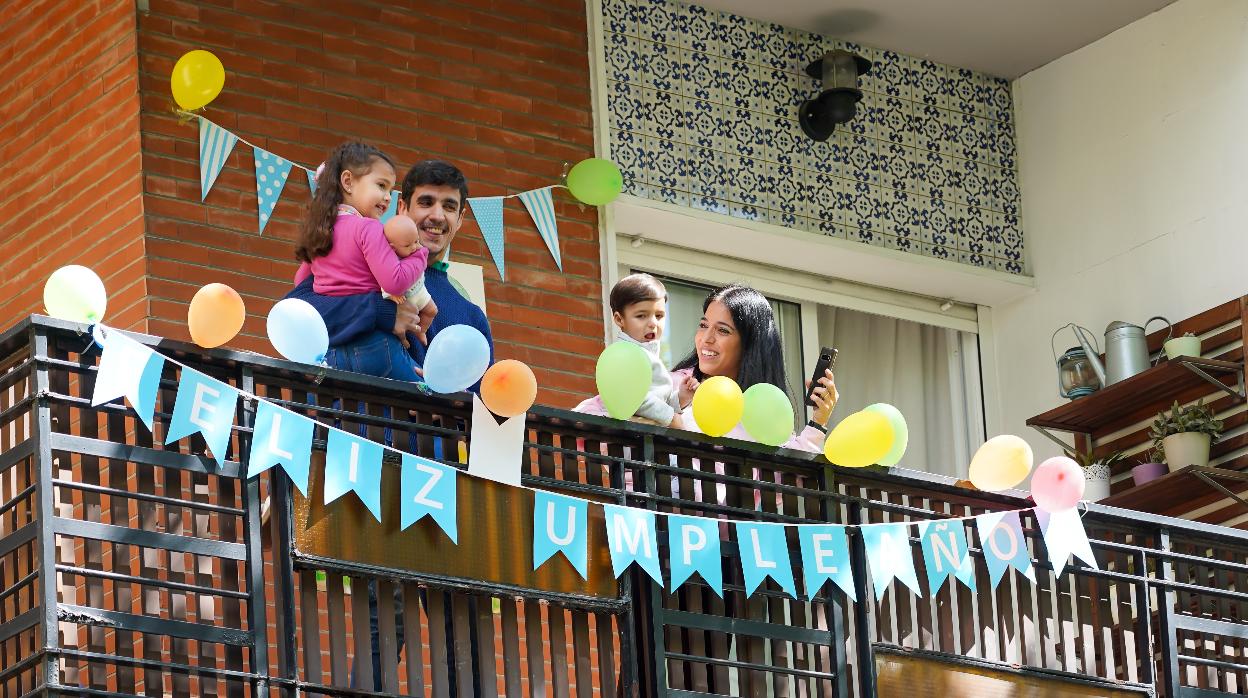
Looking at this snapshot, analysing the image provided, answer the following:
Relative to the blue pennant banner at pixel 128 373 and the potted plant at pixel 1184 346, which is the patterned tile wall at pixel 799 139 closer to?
the potted plant at pixel 1184 346

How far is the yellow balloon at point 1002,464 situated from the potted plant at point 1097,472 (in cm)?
286

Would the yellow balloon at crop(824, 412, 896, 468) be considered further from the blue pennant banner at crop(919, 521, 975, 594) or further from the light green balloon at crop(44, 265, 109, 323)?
the light green balloon at crop(44, 265, 109, 323)

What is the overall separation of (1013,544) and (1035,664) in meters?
0.41

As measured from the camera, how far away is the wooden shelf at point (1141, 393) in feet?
30.4

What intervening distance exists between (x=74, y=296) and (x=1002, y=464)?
2.81 metres

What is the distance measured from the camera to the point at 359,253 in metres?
6.06

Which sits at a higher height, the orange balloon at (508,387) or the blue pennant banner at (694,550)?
the orange balloon at (508,387)

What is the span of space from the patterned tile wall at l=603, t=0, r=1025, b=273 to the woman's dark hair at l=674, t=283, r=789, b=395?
2235mm

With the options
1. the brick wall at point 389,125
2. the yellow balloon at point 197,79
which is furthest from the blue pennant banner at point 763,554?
the yellow balloon at point 197,79

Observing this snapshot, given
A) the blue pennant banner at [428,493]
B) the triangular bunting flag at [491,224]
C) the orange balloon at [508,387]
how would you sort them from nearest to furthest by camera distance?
the blue pennant banner at [428,493]
the orange balloon at [508,387]
the triangular bunting flag at [491,224]

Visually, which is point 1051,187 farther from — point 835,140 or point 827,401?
point 827,401

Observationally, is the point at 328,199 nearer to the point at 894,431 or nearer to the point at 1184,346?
the point at 894,431

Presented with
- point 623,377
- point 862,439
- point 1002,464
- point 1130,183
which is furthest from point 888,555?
point 1130,183

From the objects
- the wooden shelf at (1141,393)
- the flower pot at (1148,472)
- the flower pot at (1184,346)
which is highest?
the flower pot at (1184,346)
